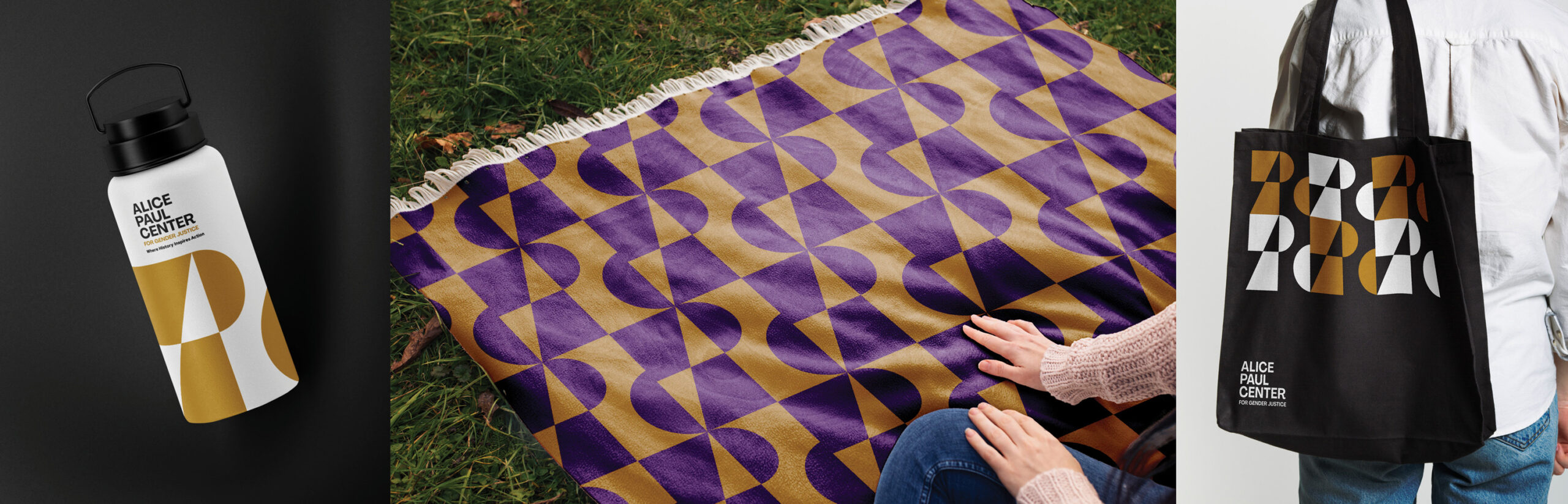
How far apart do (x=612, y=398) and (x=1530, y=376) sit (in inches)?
39.8

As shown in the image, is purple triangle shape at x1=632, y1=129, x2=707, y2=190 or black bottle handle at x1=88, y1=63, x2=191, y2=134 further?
purple triangle shape at x1=632, y1=129, x2=707, y2=190

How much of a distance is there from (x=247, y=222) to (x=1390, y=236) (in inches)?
43.7

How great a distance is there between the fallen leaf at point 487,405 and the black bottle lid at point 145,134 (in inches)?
20.2

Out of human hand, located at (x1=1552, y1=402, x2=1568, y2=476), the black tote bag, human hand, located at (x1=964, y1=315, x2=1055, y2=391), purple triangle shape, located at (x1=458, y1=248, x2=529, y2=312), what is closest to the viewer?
the black tote bag

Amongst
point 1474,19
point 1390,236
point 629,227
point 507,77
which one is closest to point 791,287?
point 629,227

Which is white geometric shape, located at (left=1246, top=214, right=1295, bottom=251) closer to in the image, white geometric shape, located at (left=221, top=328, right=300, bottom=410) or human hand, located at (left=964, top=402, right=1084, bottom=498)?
human hand, located at (left=964, top=402, right=1084, bottom=498)

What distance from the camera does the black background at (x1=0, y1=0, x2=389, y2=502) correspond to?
683 mm

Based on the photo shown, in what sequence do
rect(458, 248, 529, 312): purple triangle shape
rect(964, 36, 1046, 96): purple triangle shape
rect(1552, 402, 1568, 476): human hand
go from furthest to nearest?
rect(964, 36, 1046, 96): purple triangle shape, rect(458, 248, 529, 312): purple triangle shape, rect(1552, 402, 1568, 476): human hand

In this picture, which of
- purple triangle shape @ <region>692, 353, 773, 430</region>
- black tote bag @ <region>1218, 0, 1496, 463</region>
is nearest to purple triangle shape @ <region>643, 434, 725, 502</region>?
purple triangle shape @ <region>692, 353, 773, 430</region>

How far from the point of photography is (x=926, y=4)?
130 centimetres

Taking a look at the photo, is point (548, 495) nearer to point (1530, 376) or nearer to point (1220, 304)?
point (1220, 304)

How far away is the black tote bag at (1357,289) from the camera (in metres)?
0.67

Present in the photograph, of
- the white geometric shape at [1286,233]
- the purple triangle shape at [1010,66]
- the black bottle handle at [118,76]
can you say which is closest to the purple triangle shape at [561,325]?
the black bottle handle at [118,76]

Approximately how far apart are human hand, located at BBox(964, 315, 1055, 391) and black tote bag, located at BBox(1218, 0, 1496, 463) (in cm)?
31
